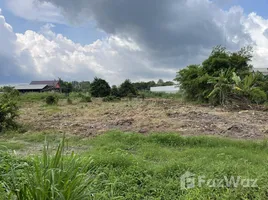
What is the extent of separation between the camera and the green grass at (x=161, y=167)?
244 cm

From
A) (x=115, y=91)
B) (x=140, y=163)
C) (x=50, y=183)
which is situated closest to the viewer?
(x=50, y=183)

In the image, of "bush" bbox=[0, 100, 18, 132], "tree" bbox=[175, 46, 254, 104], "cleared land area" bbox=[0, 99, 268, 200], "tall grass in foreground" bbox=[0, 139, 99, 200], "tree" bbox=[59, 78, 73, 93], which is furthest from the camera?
"tree" bbox=[59, 78, 73, 93]

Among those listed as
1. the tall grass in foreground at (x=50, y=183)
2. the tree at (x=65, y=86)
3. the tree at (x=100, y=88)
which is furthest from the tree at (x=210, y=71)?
the tree at (x=65, y=86)

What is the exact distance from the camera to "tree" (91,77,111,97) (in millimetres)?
24222

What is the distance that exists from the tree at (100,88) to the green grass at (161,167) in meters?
18.6

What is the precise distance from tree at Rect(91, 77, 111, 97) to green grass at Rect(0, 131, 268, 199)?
61.0ft

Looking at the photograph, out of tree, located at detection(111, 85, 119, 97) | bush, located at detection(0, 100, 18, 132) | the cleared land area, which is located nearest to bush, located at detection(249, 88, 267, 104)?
the cleared land area

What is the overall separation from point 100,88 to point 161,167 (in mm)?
21283

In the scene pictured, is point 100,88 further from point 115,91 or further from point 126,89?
point 126,89

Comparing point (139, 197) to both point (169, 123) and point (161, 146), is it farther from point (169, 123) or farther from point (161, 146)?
point (169, 123)

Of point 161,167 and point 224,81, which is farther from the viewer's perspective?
point 224,81

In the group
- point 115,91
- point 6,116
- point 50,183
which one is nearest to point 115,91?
point 115,91

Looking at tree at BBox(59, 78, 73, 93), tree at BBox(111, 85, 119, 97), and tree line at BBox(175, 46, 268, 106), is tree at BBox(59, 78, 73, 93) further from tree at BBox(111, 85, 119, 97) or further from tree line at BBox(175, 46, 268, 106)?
tree line at BBox(175, 46, 268, 106)

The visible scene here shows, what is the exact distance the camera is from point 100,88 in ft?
79.7
